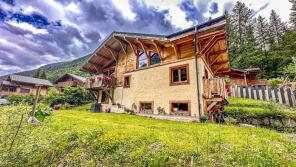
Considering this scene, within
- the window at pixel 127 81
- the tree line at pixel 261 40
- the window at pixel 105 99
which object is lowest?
the window at pixel 105 99

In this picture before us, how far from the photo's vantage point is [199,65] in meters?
10.3

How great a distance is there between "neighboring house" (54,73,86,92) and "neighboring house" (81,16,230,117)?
20094 millimetres

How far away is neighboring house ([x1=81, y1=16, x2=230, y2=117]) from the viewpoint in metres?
9.88

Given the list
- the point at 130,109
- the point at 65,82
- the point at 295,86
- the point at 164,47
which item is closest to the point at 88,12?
the point at 164,47

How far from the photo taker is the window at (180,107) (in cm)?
1034

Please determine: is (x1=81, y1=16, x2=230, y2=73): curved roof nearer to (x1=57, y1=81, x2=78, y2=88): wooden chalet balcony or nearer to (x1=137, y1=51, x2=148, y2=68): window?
(x1=137, y1=51, x2=148, y2=68): window

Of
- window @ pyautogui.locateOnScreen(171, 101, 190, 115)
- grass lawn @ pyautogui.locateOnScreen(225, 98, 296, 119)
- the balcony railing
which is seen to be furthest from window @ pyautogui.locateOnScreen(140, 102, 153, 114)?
grass lawn @ pyautogui.locateOnScreen(225, 98, 296, 119)

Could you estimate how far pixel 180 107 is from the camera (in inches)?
425

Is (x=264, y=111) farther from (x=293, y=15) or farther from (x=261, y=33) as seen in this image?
(x=293, y=15)

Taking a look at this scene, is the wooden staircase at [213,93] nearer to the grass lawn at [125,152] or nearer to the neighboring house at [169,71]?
the neighboring house at [169,71]

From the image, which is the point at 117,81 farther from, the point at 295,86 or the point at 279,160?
the point at 295,86

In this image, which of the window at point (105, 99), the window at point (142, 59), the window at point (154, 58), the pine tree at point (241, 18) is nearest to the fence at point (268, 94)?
the window at point (154, 58)

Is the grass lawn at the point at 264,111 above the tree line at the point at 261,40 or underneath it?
underneath

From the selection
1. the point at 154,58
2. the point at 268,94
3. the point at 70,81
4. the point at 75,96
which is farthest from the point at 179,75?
the point at 70,81
